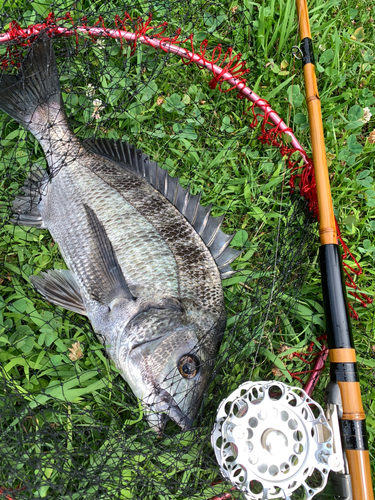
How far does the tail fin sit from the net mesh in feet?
0.39

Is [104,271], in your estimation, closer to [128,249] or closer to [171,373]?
[128,249]

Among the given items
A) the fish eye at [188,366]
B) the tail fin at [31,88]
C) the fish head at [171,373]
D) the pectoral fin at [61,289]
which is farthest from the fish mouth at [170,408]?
the tail fin at [31,88]

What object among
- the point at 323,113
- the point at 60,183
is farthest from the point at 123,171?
the point at 323,113

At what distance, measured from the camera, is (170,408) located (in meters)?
2.15

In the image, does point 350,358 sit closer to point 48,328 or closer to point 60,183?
point 48,328

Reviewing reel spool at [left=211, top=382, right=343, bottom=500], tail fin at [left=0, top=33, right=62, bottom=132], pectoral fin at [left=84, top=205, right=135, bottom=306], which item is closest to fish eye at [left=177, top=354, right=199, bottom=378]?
reel spool at [left=211, top=382, right=343, bottom=500]

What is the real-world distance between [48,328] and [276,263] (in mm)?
1712

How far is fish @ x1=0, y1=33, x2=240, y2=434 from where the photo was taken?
225 centimetres

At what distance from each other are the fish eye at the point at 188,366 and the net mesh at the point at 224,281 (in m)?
0.20

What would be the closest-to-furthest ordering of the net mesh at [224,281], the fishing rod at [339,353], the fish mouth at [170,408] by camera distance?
1. the fishing rod at [339,353]
2. the fish mouth at [170,408]
3. the net mesh at [224,281]

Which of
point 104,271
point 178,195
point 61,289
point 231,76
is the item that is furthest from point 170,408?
point 231,76

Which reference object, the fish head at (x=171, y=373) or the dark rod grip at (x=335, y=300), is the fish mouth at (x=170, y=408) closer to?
the fish head at (x=171, y=373)

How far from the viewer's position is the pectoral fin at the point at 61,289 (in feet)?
8.57

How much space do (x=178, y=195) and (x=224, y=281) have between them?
0.72 m
